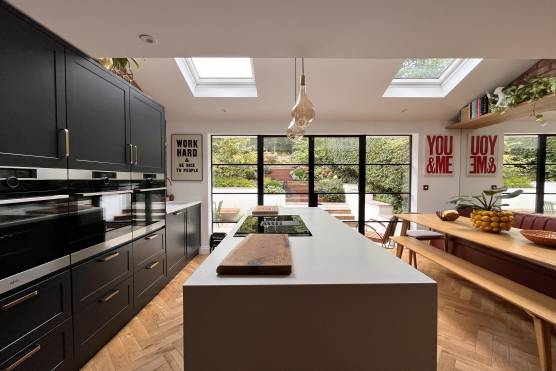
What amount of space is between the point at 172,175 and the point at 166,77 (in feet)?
5.29

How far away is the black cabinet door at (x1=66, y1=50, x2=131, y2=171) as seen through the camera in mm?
1555

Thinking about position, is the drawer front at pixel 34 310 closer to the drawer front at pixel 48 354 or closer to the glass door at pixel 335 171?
the drawer front at pixel 48 354

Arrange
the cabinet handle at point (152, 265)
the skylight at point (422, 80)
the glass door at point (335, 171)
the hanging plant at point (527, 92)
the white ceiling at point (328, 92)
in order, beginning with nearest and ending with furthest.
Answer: the cabinet handle at point (152, 265), the hanging plant at point (527, 92), the white ceiling at point (328, 92), the skylight at point (422, 80), the glass door at point (335, 171)

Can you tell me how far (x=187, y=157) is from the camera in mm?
4191

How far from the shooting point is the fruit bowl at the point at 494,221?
7.55 feet

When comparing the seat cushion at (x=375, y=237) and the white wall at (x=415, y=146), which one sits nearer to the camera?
the seat cushion at (x=375, y=237)

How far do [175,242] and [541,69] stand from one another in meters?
5.03

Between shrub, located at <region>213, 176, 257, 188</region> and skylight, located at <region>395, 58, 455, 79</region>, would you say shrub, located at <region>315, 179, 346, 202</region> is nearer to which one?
shrub, located at <region>213, 176, 257, 188</region>

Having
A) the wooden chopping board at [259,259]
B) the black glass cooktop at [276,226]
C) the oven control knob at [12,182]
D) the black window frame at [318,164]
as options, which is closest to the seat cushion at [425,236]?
the black window frame at [318,164]

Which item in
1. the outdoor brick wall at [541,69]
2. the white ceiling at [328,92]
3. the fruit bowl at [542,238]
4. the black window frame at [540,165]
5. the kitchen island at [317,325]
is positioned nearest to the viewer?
the kitchen island at [317,325]

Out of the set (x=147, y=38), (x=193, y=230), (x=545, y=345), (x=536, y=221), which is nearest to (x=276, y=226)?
(x=147, y=38)

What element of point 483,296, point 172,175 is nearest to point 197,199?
point 172,175

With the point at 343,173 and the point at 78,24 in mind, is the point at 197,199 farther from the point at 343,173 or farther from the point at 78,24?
the point at 78,24

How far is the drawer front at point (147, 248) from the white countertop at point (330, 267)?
4.25 ft
